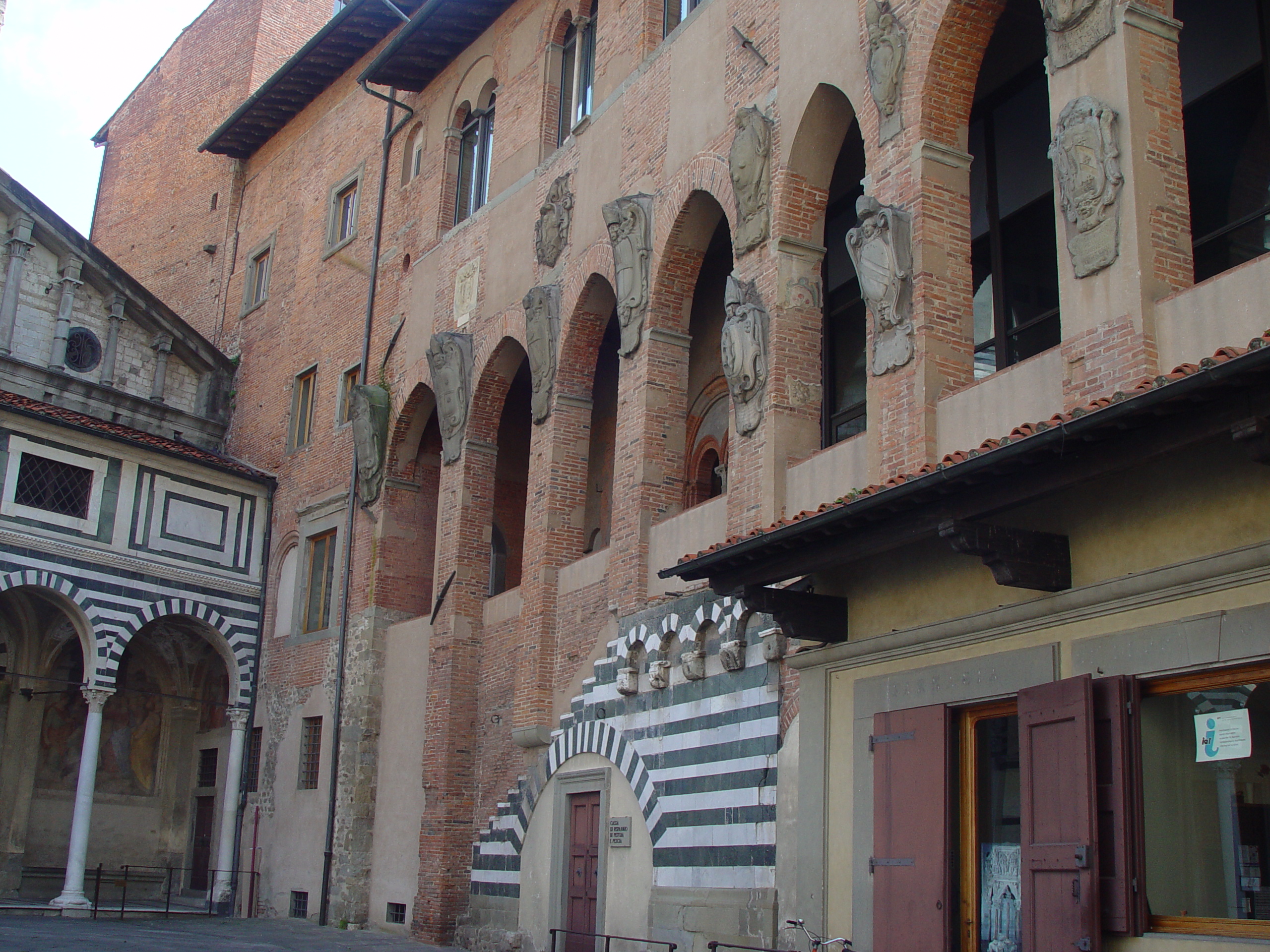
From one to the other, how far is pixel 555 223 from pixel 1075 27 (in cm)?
797

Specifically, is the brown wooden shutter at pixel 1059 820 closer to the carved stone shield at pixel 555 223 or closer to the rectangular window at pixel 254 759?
the carved stone shield at pixel 555 223

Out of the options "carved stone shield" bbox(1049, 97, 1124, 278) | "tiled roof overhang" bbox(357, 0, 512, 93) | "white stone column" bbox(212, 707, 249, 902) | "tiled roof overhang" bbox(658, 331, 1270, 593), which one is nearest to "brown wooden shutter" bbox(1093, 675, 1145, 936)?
"tiled roof overhang" bbox(658, 331, 1270, 593)

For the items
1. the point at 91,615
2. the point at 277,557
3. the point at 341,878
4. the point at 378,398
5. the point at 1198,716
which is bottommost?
the point at 341,878

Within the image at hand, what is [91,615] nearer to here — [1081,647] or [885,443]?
[885,443]

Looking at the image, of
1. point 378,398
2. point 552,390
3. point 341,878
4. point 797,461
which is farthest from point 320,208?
point 797,461

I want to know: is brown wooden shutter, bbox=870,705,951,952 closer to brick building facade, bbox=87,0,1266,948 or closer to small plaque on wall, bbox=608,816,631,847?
brick building facade, bbox=87,0,1266,948

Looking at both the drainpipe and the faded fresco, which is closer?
the drainpipe

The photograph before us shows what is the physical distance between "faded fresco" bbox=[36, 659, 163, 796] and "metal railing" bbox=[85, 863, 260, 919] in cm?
125

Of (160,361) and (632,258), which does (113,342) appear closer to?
(160,361)

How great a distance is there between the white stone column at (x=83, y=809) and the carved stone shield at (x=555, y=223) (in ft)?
28.4

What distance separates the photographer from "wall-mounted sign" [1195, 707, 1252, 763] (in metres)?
7.16

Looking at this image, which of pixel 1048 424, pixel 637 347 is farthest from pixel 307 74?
pixel 1048 424

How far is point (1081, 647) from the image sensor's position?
26.6 ft

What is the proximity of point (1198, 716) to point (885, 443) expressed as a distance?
350 centimetres
